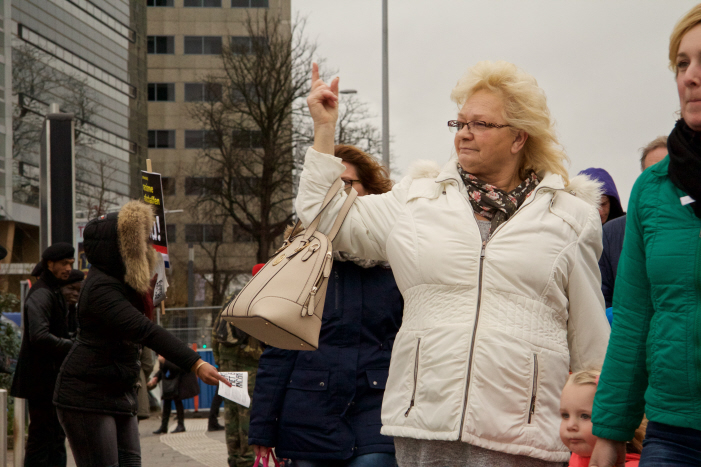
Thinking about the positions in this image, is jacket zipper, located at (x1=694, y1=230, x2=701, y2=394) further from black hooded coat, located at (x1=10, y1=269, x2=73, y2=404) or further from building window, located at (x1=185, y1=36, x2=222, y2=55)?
building window, located at (x1=185, y1=36, x2=222, y2=55)

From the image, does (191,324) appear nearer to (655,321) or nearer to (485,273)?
(485,273)

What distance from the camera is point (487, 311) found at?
3119 millimetres

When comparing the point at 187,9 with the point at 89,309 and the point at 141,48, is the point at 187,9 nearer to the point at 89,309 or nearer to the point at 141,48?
the point at 141,48

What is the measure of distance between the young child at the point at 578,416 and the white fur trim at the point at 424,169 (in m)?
0.94

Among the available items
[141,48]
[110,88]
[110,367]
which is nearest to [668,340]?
[110,367]

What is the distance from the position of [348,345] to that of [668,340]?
192 cm

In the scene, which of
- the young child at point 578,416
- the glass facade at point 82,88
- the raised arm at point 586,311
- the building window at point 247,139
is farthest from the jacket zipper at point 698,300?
the building window at point 247,139

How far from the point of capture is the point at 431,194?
341cm

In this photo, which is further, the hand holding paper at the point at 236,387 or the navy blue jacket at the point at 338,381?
the hand holding paper at the point at 236,387

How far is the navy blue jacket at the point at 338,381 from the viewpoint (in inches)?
157

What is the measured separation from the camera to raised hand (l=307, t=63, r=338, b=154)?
139 inches

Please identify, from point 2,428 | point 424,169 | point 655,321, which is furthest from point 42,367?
point 655,321

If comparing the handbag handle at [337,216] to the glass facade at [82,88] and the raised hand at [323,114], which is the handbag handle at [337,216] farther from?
the glass facade at [82,88]

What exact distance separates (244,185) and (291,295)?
34.3m
